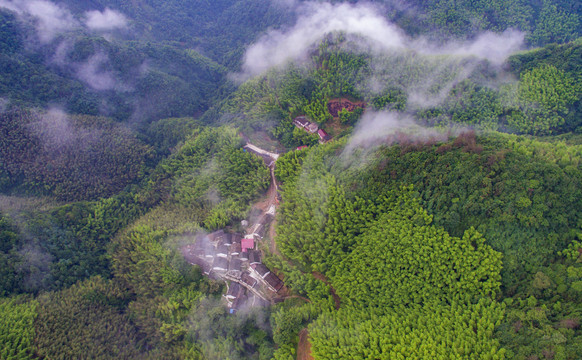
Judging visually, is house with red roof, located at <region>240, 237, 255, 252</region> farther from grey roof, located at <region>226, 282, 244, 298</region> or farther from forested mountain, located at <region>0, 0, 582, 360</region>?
grey roof, located at <region>226, 282, 244, 298</region>

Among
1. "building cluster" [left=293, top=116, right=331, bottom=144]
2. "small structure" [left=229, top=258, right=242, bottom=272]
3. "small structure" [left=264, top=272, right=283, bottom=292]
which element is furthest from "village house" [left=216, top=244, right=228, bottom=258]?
"building cluster" [left=293, top=116, right=331, bottom=144]

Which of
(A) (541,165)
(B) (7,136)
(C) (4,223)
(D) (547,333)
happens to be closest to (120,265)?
(C) (4,223)

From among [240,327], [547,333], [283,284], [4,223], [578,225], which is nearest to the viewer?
[547,333]

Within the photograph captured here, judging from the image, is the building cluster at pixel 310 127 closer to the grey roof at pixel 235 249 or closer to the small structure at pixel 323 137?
the small structure at pixel 323 137

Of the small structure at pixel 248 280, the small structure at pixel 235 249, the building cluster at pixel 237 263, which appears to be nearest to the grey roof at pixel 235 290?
the building cluster at pixel 237 263

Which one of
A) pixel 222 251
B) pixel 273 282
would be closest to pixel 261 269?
pixel 273 282

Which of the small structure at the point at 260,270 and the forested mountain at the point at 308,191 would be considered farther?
the small structure at the point at 260,270

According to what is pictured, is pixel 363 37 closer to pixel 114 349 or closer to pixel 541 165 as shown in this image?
pixel 541 165
